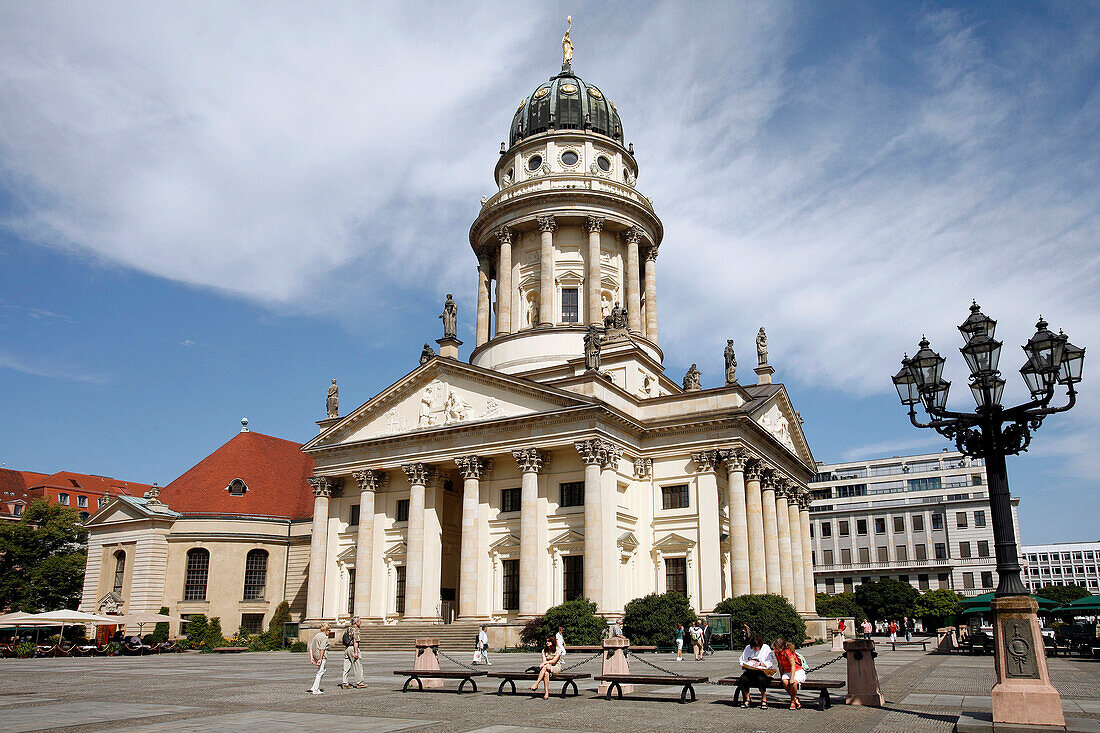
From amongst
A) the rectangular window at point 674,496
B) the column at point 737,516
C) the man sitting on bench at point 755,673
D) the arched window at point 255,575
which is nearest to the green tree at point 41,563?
the arched window at point 255,575

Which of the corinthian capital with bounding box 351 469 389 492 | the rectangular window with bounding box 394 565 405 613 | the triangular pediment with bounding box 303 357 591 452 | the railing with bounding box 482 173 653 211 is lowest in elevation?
the rectangular window with bounding box 394 565 405 613

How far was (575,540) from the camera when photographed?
40.8 meters

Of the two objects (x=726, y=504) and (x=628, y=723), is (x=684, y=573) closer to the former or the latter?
(x=726, y=504)

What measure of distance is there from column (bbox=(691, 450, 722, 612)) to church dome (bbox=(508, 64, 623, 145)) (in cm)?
2902

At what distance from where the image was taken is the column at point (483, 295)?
5912 centimetres

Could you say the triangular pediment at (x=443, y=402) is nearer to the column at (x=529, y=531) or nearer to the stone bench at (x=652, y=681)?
the column at (x=529, y=531)

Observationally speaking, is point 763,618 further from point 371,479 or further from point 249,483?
point 249,483

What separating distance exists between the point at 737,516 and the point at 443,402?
1656 cm

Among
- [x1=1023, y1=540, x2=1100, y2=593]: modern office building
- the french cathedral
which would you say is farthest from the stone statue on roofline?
[x1=1023, y1=540, x2=1100, y2=593]: modern office building

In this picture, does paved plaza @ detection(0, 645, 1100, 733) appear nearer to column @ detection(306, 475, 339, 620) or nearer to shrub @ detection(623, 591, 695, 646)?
shrub @ detection(623, 591, 695, 646)

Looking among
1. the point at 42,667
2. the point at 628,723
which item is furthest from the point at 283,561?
the point at 628,723

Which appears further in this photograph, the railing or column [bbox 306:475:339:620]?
the railing

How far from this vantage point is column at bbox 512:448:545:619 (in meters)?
39.4

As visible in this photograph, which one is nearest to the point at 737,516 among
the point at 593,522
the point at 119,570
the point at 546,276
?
the point at 593,522
